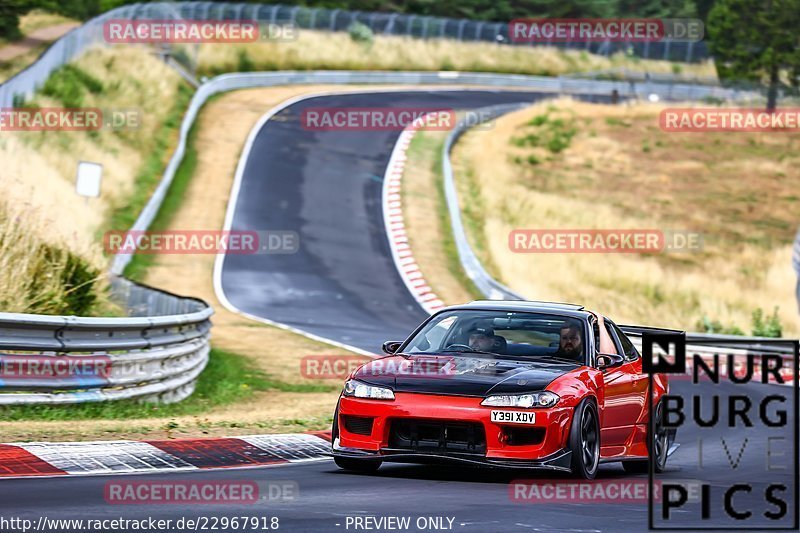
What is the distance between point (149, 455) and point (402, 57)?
61007mm

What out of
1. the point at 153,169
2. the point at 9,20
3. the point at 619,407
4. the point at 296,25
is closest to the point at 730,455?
the point at 619,407

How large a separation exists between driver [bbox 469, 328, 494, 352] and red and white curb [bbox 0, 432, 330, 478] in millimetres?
1770

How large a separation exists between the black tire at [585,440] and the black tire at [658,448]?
1370mm

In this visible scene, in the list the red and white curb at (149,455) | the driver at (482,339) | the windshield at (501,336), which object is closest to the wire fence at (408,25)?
the red and white curb at (149,455)

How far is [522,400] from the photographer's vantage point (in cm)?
937

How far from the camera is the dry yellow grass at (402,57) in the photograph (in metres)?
60.3

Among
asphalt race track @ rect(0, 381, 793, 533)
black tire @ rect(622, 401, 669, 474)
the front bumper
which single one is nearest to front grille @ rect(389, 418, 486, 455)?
the front bumper

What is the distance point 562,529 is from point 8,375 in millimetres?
6764

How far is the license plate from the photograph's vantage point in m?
9.32

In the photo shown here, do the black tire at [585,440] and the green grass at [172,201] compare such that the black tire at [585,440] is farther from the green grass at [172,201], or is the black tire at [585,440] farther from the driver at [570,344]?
the green grass at [172,201]

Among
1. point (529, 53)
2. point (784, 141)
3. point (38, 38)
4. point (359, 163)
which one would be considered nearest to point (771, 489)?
point (359, 163)

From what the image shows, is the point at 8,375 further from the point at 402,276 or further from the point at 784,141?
the point at 784,141

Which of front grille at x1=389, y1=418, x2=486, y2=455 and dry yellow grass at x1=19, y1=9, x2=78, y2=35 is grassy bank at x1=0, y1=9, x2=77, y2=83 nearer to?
dry yellow grass at x1=19, y1=9, x2=78, y2=35

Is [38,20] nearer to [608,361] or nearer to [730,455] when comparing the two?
[730,455]
